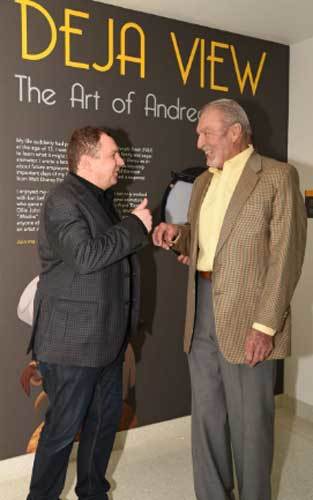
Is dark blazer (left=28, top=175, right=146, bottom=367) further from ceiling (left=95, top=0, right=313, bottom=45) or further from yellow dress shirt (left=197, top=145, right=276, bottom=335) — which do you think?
ceiling (left=95, top=0, right=313, bottom=45)

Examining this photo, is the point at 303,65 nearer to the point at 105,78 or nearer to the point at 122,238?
the point at 105,78

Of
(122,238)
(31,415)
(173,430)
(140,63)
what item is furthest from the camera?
(173,430)

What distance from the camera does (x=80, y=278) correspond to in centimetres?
188

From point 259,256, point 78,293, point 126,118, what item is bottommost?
point 78,293

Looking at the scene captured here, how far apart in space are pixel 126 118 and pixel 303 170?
1241 millimetres

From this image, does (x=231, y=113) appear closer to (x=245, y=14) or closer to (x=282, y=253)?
(x=282, y=253)

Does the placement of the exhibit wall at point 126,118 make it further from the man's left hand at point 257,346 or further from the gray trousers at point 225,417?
the man's left hand at point 257,346

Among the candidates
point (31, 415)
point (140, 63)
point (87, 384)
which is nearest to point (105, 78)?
point (140, 63)

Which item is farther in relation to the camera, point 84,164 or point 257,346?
point 84,164

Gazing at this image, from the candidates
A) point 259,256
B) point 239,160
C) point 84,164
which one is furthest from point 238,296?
point 84,164

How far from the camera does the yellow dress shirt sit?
6.22ft

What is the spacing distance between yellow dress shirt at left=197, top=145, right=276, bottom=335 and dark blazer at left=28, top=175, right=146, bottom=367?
254 millimetres

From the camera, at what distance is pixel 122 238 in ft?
6.00

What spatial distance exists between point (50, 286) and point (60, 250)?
0.55ft
